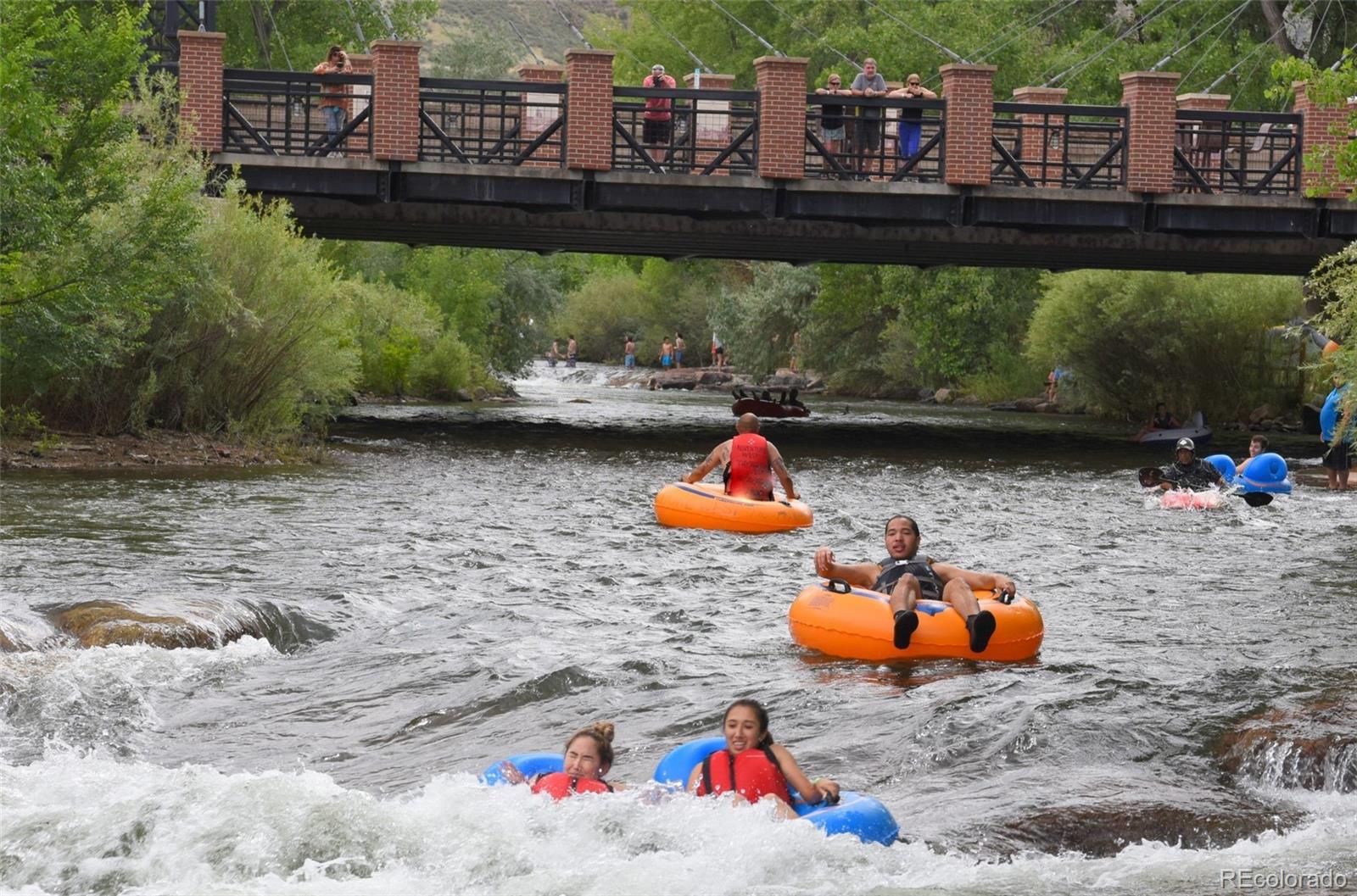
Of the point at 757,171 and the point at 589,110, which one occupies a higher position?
the point at 589,110

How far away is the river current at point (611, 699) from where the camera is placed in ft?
25.5

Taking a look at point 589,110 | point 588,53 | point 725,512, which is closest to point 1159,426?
point 589,110

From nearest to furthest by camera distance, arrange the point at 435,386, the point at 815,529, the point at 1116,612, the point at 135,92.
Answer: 1. the point at 1116,612
2. the point at 815,529
3. the point at 135,92
4. the point at 435,386

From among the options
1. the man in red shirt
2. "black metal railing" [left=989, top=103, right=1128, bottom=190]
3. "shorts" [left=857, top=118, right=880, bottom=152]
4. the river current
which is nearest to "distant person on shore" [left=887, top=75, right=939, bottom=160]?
"shorts" [left=857, top=118, right=880, bottom=152]

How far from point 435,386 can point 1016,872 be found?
37.1m

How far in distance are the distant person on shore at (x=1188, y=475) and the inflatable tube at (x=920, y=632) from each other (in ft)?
33.2

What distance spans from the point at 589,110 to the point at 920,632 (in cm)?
1679

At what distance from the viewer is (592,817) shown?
8008mm

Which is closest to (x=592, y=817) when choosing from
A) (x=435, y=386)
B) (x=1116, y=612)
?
(x=1116, y=612)

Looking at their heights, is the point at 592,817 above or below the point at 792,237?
below

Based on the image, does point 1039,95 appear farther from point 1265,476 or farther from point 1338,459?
point 1265,476

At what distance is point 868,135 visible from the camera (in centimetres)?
2842

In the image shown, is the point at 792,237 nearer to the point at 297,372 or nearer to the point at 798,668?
the point at 297,372

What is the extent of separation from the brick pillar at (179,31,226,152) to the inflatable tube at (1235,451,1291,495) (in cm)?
1557
